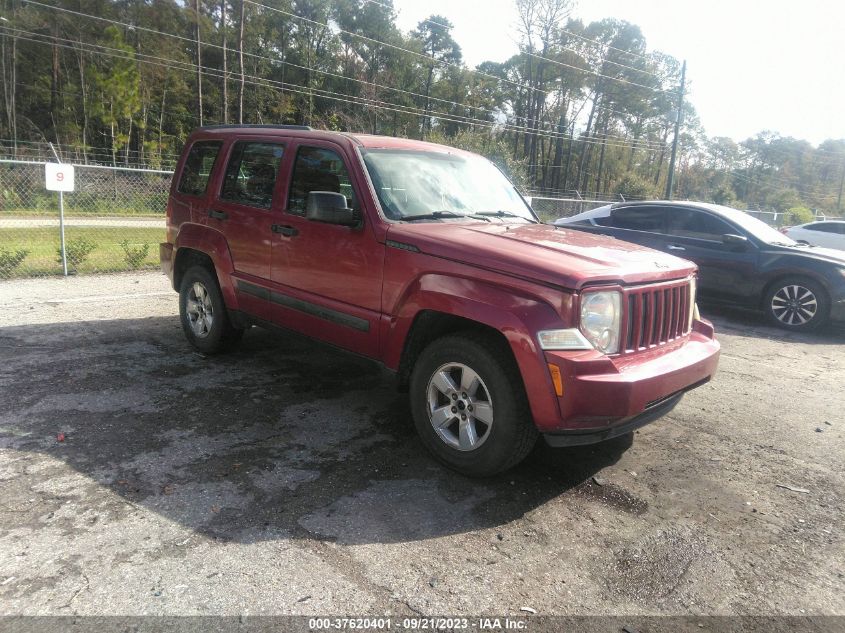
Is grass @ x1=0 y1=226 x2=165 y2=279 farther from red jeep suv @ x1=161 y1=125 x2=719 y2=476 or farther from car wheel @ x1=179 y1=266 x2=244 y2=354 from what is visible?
red jeep suv @ x1=161 y1=125 x2=719 y2=476

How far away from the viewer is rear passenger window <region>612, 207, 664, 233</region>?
928 cm

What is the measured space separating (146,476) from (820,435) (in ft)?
15.6

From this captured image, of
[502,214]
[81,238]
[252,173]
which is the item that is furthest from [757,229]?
[81,238]

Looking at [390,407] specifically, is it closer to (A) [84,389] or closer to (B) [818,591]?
(A) [84,389]

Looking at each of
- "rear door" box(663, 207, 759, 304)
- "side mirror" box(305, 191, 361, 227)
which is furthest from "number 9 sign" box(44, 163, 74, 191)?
"rear door" box(663, 207, 759, 304)

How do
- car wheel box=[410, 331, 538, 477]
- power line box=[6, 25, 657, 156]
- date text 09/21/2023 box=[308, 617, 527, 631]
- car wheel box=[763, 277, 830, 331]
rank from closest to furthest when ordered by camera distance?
date text 09/21/2023 box=[308, 617, 527, 631] < car wheel box=[410, 331, 538, 477] < car wheel box=[763, 277, 830, 331] < power line box=[6, 25, 657, 156]

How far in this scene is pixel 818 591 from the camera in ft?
8.73

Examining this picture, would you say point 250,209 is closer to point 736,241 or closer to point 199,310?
point 199,310

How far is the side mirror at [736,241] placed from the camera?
8.48 metres

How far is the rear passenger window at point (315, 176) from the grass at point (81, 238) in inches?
281

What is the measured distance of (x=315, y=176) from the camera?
4504 mm

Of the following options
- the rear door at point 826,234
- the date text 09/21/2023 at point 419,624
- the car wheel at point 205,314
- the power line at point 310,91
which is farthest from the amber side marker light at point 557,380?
the power line at point 310,91

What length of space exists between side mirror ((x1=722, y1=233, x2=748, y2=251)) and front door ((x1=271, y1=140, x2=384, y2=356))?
653 centimetres

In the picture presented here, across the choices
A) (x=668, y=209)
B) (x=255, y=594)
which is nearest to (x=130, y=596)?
(x=255, y=594)
